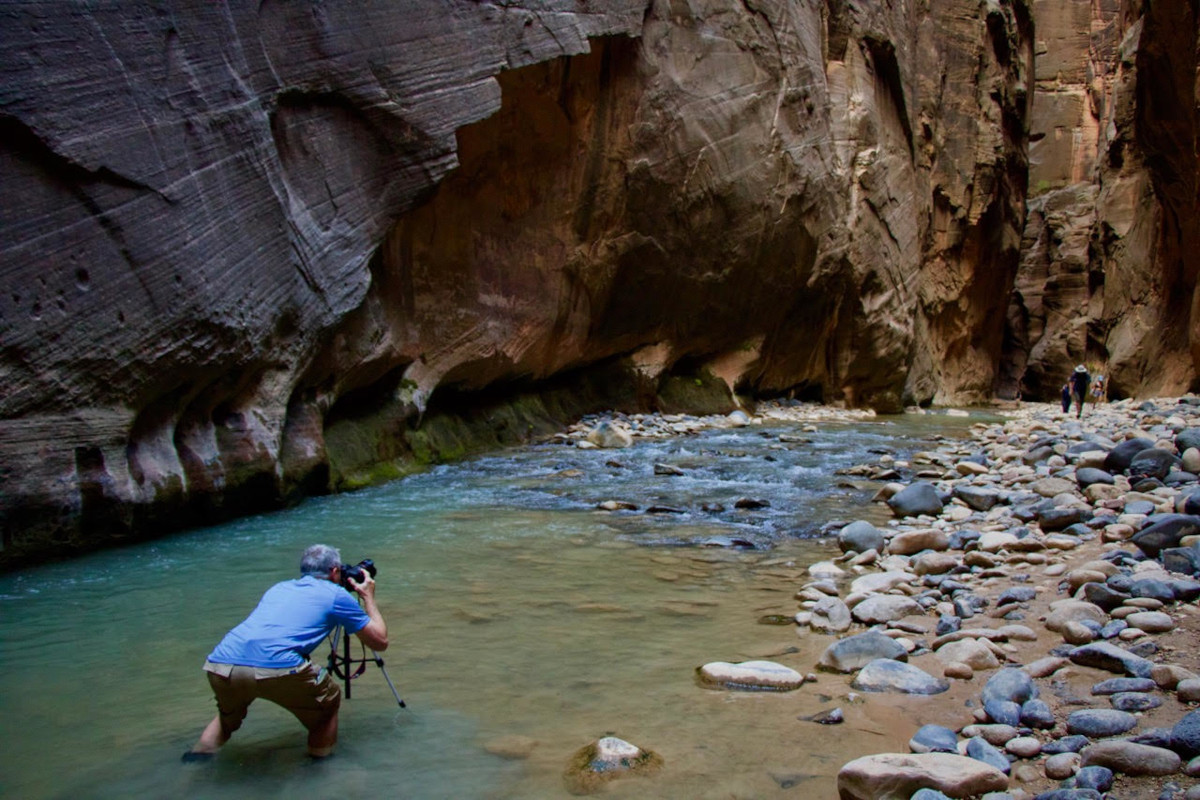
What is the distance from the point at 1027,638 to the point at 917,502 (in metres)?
3.34

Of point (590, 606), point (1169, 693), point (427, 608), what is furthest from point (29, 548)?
point (1169, 693)

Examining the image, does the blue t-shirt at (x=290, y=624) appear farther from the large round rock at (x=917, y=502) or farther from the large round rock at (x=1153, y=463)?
the large round rock at (x=1153, y=463)

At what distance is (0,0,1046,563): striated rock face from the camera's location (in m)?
5.78

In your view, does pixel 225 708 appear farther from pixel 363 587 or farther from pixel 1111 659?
pixel 1111 659

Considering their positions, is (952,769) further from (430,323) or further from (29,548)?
(430,323)

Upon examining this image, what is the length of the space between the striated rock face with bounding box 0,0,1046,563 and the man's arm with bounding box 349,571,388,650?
362 cm

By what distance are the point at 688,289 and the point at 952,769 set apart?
13992mm

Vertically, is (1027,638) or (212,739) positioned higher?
(1027,638)

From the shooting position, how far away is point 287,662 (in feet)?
9.43

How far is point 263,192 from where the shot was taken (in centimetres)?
734

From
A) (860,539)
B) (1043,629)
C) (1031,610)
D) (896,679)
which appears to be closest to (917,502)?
(860,539)

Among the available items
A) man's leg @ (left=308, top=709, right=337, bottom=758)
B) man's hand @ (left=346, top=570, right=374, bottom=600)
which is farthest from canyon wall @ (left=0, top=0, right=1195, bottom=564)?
man's leg @ (left=308, top=709, right=337, bottom=758)

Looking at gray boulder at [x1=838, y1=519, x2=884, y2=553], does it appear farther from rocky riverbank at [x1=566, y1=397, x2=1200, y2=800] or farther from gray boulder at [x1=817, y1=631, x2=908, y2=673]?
gray boulder at [x1=817, y1=631, x2=908, y2=673]

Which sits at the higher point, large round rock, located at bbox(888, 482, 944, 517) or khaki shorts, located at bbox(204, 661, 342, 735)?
khaki shorts, located at bbox(204, 661, 342, 735)
